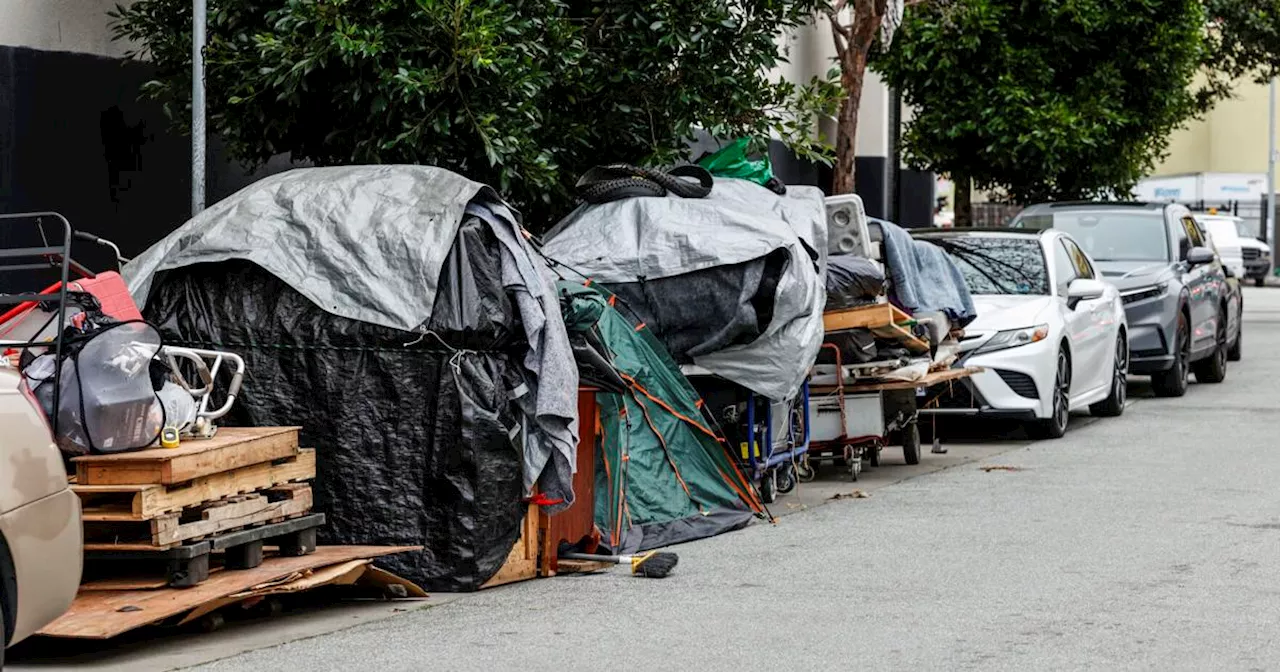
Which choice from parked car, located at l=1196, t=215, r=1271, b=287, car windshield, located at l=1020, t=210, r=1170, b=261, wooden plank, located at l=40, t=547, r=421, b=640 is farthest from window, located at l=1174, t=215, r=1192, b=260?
parked car, located at l=1196, t=215, r=1271, b=287

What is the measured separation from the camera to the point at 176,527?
23.6ft

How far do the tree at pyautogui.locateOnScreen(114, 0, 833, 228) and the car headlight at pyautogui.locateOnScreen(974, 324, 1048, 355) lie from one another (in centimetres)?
265

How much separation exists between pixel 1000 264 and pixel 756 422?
18.0 ft

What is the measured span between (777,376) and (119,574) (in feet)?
13.8

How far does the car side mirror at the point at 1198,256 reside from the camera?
1856cm

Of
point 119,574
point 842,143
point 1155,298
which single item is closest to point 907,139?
point 842,143

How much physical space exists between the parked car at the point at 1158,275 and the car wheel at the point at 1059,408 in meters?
3.16

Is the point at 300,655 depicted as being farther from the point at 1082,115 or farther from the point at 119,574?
the point at 1082,115

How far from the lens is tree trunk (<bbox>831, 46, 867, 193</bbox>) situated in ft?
62.8

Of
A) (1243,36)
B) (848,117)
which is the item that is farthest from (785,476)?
(1243,36)

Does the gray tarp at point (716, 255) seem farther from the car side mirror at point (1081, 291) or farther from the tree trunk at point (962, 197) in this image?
the tree trunk at point (962, 197)

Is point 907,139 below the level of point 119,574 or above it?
above

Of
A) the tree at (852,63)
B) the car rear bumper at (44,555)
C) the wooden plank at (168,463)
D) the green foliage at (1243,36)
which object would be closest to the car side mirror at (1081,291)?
the tree at (852,63)

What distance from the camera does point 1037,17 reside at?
71.4 feet
